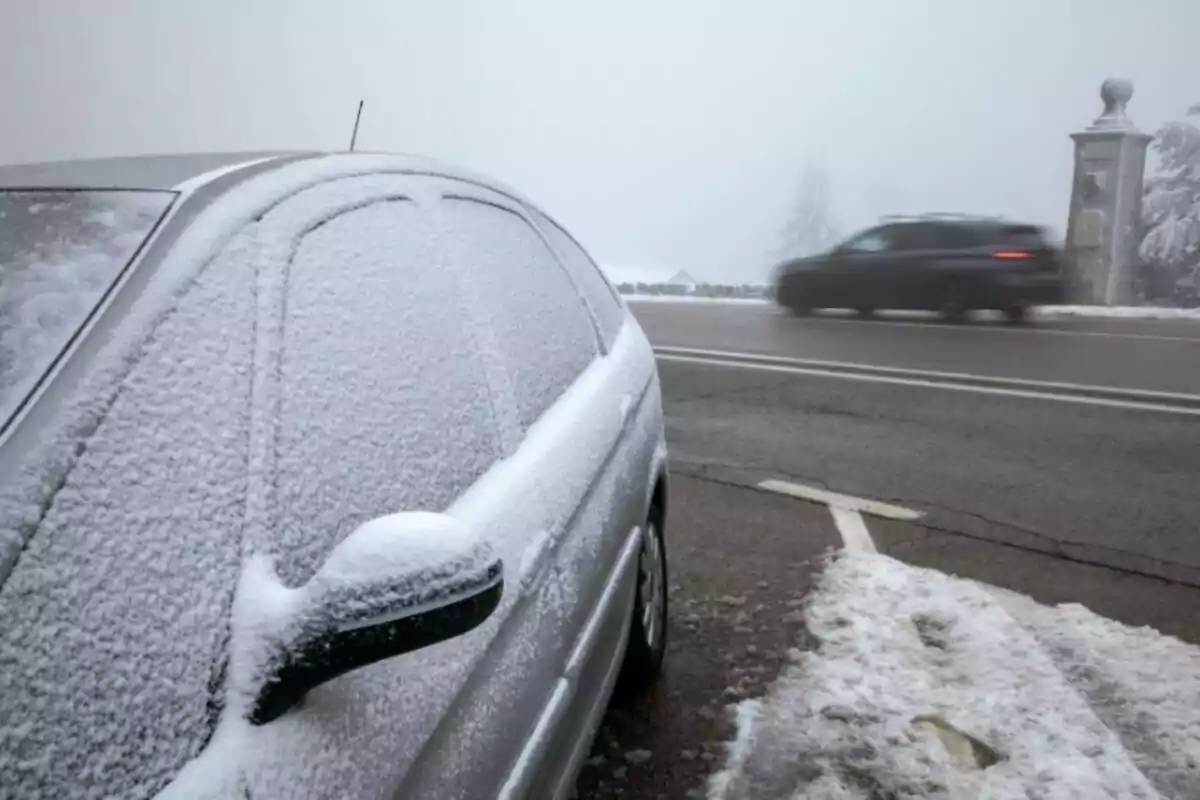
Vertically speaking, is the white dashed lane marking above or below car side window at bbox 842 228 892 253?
below

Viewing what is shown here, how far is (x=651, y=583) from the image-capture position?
283 cm

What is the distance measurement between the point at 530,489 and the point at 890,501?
133 inches

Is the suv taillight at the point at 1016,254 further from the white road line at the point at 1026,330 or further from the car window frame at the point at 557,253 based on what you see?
the car window frame at the point at 557,253

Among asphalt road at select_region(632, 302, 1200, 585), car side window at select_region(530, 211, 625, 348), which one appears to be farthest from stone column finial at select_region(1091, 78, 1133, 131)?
car side window at select_region(530, 211, 625, 348)

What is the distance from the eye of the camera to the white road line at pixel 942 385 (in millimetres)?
6594

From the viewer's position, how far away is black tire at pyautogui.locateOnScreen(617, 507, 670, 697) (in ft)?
8.86

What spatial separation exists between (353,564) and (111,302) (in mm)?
461

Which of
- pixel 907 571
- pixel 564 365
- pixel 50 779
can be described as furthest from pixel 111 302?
pixel 907 571

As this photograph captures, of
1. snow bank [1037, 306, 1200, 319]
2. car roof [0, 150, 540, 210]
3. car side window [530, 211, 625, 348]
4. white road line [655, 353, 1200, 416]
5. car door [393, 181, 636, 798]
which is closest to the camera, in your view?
car door [393, 181, 636, 798]

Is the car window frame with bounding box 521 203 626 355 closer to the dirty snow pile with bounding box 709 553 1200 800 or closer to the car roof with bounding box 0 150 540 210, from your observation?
the car roof with bounding box 0 150 540 210

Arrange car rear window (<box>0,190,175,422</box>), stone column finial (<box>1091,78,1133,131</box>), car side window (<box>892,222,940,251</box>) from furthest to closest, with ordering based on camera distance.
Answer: stone column finial (<box>1091,78,1133,131</box>)
car side window (<box>892,222,940,251</box>)
car rear window (<box>0,190,175,422</box>)

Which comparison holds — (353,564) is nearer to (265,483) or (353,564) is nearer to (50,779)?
(265,483)

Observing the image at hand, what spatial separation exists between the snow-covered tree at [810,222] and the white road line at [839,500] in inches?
792

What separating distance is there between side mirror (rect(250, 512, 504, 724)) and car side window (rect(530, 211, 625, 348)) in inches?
63.2
